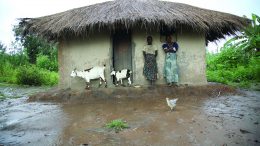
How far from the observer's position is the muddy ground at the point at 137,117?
4812mm

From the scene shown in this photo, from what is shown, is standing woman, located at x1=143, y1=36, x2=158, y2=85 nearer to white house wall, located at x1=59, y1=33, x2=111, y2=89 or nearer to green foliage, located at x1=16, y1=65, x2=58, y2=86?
white house wall, located at x1=59, y1=33, x2=111, y2=89

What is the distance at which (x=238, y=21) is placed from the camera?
9516mm

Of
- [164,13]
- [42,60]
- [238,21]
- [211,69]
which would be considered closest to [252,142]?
[164,13]

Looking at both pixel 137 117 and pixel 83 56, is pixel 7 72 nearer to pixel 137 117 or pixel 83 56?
pixel 83 56

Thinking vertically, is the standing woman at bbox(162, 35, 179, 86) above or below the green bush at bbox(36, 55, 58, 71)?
below

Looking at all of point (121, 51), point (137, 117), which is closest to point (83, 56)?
point (121, 51)

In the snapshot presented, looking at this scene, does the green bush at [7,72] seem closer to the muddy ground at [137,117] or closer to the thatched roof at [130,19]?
the thatched roof at [130,19]

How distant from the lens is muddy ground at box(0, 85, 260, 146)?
4.81m

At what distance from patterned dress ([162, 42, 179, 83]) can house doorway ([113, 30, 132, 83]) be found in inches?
48.9

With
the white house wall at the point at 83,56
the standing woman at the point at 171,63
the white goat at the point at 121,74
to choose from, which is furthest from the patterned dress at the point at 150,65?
the white house wall at the point at 83,56

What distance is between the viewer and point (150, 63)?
8961 millimetres

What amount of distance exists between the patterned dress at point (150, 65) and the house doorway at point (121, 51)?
2.67 ft

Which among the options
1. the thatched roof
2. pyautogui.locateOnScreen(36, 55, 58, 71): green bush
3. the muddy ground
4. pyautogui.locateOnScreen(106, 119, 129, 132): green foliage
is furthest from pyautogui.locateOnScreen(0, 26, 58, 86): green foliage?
pyautogui.locateOnScreen(106, 119, 129, 132): green foliage

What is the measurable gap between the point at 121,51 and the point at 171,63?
1.74m
